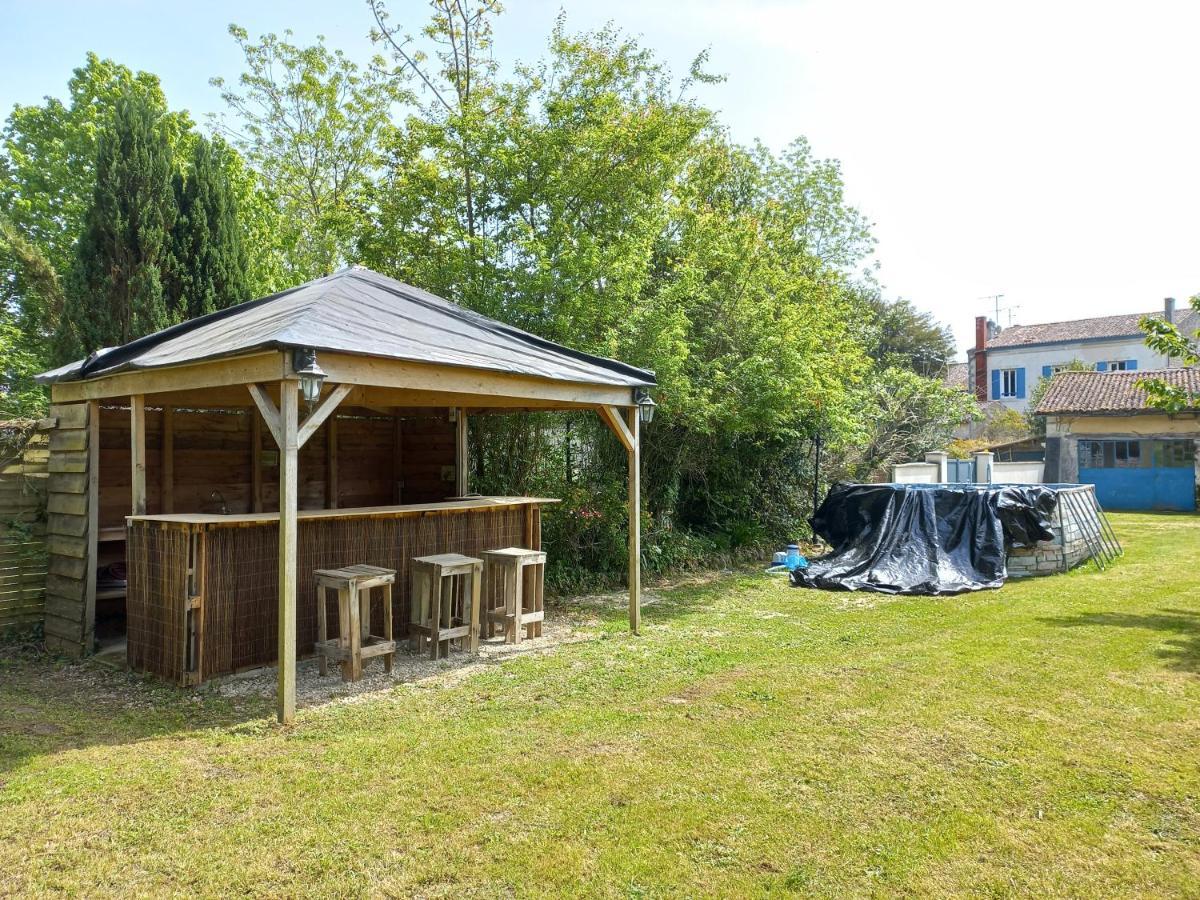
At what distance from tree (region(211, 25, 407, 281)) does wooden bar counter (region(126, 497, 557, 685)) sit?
1171 centimetres

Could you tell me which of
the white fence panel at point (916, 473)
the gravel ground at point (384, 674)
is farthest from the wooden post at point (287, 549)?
the white fence panel at point (916, 473)

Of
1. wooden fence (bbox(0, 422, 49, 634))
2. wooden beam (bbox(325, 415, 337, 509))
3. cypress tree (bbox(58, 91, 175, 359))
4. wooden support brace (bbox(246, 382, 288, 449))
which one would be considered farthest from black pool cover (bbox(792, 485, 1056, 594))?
cypress tree (bbox(58, 91, 175, 359))

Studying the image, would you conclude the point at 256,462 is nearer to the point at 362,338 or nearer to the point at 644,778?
the point at 362,338

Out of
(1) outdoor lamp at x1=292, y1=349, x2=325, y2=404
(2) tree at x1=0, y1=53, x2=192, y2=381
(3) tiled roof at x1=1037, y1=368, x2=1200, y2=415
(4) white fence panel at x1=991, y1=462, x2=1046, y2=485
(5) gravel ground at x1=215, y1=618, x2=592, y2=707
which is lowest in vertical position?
(5) gravel ground at x1=215, y1=618, x2=592, y2=707

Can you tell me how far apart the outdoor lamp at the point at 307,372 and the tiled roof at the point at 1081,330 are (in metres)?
29.2

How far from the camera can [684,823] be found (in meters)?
2.89

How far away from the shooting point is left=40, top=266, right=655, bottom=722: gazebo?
4285 millimetres

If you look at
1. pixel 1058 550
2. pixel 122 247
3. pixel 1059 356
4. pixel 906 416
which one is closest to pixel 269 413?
pixel 122 247

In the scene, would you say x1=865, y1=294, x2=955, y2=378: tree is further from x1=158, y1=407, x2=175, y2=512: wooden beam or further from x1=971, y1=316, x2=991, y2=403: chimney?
x1=158, y1=407, x2=175, y2=512: wooden beam

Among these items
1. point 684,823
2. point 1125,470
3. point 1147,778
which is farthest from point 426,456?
point 1125,470

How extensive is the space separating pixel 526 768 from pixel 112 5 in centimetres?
918

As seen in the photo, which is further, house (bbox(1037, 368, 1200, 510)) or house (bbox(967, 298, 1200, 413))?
house (bbox(967, 298, 1200, 413))

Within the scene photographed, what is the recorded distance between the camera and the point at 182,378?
4711mm

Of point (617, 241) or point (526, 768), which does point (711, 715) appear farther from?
point (617, 241)
